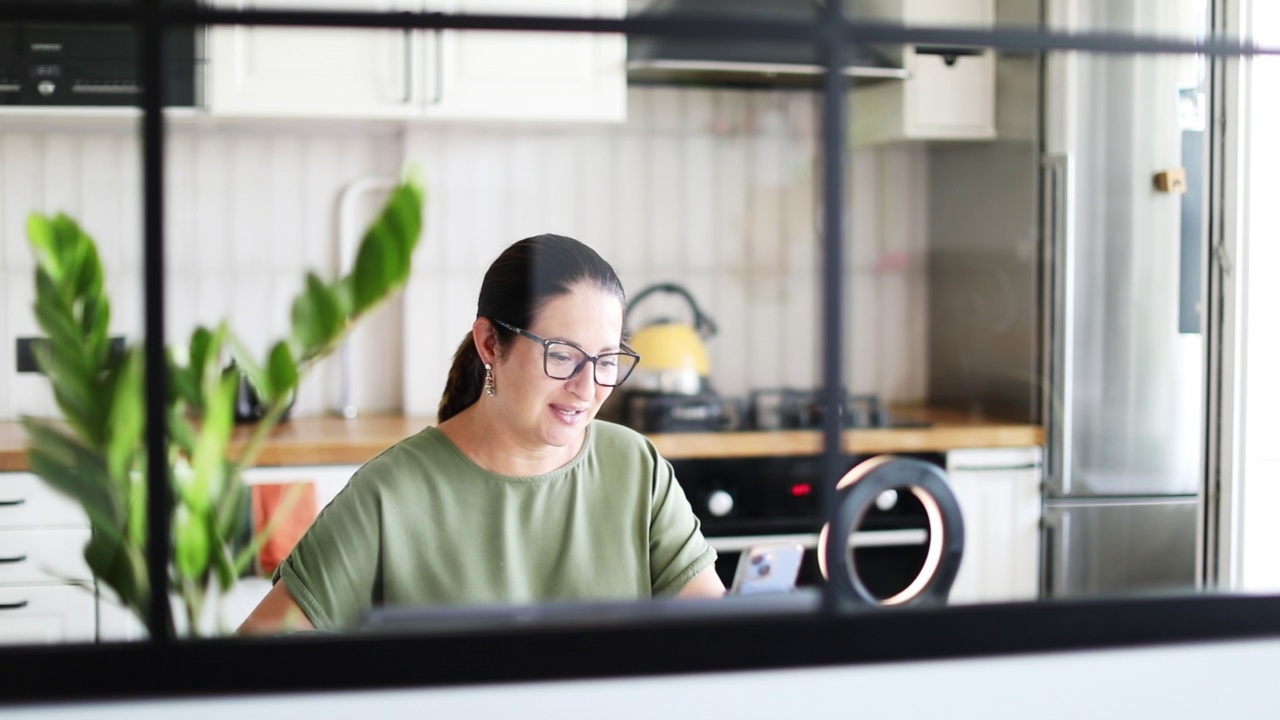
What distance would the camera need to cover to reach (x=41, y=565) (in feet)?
8.89

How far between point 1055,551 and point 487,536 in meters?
2.03

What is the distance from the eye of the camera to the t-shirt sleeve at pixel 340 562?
1.57 meters

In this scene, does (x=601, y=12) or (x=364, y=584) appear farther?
(x=601, y=12)

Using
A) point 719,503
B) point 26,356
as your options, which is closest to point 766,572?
point 719,503

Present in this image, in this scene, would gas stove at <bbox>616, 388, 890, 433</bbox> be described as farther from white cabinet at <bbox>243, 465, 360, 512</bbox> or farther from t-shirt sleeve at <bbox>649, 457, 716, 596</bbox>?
t-shirt sleeve at <bbox>649, 457, 716, 596</bbox>

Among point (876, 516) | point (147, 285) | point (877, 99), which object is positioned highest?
point (877, 99)

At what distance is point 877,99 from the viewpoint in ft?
11.5

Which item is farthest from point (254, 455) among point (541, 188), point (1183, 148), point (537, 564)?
point (1183, 148)

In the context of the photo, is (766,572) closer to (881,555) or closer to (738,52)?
(881,555)

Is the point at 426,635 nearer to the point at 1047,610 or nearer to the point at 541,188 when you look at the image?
the point at 1047,610

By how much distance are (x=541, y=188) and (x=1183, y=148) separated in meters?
1.69

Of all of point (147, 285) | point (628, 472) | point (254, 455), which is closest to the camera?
point (147, 285)

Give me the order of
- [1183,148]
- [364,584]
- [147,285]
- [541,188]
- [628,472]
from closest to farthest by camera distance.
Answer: [147,285] → [364,584] → [628,472] → [1183,148] → [541,188]

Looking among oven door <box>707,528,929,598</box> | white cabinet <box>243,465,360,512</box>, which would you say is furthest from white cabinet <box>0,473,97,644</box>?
oven door <box>707,528,929,598</box>
